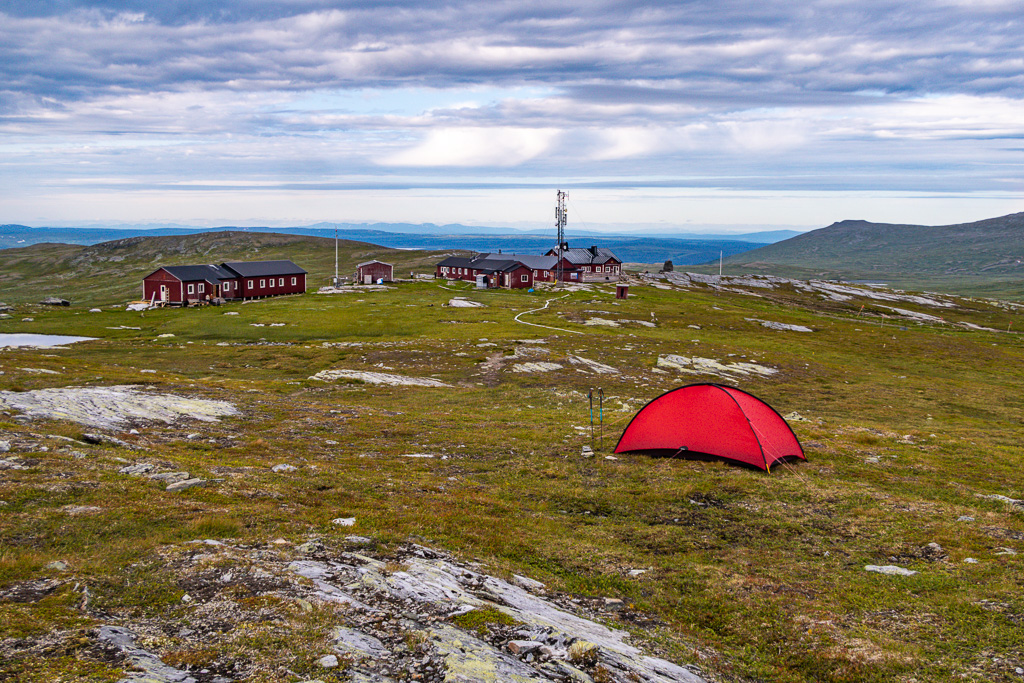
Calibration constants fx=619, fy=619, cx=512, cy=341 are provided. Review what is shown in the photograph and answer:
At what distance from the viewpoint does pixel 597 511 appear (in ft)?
62.5

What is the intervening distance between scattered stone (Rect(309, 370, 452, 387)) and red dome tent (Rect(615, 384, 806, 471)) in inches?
827

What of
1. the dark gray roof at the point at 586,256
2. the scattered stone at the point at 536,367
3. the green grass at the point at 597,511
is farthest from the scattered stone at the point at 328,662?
the dark gray roof at the point at 586,256

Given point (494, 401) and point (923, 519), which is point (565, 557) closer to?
point (923, 519)

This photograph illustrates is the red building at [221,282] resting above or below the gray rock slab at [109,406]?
above

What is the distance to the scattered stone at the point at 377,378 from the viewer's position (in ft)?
142

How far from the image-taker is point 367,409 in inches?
1319

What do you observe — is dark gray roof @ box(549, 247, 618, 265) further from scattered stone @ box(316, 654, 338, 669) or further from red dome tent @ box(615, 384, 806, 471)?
scattered stone @ box(316, 654, 338, 669)

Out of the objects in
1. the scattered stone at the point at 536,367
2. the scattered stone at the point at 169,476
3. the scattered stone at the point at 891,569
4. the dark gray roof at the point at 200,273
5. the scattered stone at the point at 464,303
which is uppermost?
the dark gray roof at the point at 200,273

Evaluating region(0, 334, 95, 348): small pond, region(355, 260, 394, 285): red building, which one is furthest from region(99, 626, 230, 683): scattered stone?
region(355, 260, 394, 285): red building

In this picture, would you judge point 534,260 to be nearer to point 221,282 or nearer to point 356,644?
point 221,282

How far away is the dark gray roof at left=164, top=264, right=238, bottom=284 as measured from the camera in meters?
96.9

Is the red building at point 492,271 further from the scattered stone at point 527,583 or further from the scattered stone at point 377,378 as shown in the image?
the scattered stone at point 527,583

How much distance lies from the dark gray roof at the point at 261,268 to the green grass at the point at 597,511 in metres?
63.9

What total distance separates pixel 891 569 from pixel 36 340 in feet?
251
